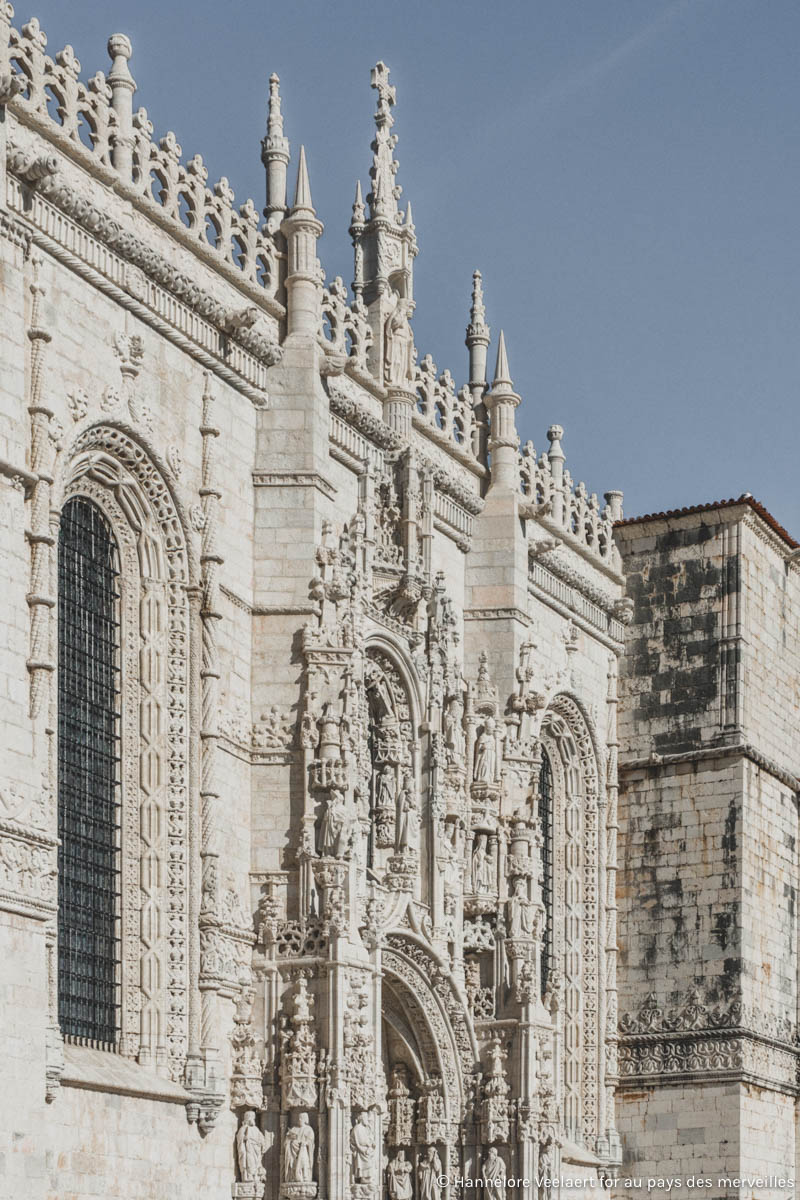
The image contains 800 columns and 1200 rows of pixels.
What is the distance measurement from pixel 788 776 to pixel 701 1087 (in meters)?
4.71

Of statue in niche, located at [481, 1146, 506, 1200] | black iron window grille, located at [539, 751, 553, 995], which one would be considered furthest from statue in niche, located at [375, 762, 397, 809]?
black iron window grille, located at [539, 751, 553, 995]

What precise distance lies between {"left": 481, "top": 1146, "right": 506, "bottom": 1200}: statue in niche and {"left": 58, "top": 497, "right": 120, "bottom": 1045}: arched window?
255 inches

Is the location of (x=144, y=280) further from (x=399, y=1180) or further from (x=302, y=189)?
(x=399, y=1180)

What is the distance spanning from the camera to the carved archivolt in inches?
858

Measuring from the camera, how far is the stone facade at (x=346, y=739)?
20.7m

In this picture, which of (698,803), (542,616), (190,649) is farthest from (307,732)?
(698,803)

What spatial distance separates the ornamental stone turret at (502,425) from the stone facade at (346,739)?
50 mm

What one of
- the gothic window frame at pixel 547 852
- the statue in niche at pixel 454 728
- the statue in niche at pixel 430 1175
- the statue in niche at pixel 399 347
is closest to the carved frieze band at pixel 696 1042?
the gothic window frame at pixel 547 852

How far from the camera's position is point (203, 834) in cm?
2234

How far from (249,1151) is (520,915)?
19.4 feet

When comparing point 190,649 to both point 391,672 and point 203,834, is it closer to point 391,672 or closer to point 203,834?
point 203,834

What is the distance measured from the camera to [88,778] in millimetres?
21672

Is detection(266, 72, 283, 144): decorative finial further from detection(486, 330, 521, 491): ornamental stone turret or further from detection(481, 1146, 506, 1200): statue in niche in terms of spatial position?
detection(481, 1146, 506, 1200): statue in niche

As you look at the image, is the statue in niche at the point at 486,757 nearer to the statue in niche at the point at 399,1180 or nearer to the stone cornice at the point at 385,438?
the stone cornice at the point at 385,438
